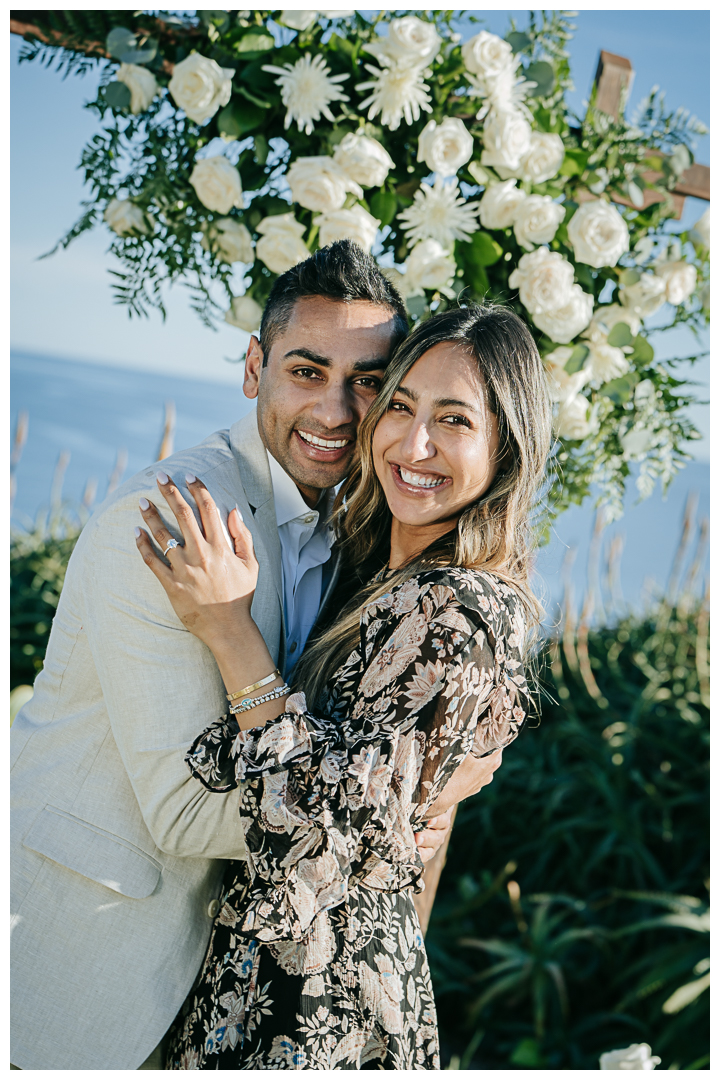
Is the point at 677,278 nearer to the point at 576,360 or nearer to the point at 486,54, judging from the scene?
the point at 576,360

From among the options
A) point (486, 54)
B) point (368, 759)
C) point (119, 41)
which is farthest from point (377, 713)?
point (119, 41)

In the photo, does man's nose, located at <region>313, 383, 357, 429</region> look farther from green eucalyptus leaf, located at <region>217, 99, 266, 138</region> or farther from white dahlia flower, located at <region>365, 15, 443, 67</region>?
white dahlia flower, located at <region>365, 15, 443, 67</region>

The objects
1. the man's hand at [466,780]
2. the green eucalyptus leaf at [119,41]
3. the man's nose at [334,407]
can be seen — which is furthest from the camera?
the man's nose at [334,407]

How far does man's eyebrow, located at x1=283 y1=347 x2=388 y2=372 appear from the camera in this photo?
2186 mm

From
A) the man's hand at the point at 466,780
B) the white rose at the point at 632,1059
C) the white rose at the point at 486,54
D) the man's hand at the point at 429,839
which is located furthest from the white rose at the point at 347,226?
A: the white rose at the point at 632,1059

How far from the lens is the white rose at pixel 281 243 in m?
2.13

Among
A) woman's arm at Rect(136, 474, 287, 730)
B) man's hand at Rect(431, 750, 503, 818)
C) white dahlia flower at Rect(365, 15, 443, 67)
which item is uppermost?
white dahlia flower at Rect(365, 15, 443, 67)

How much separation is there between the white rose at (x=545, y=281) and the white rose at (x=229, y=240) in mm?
740

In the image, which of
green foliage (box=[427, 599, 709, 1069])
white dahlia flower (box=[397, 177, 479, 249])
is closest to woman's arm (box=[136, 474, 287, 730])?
white dahlia flower (box=[397, 177, 479, 249])

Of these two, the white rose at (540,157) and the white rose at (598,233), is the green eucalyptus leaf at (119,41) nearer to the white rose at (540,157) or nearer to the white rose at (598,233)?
the white rose at (540,157)

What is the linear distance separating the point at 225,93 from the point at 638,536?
7.86 metres

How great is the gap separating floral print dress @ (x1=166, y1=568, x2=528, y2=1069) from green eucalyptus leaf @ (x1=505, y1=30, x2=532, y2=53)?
57.6 inches

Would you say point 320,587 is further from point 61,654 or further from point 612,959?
point 612,959

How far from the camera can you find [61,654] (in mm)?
1853
